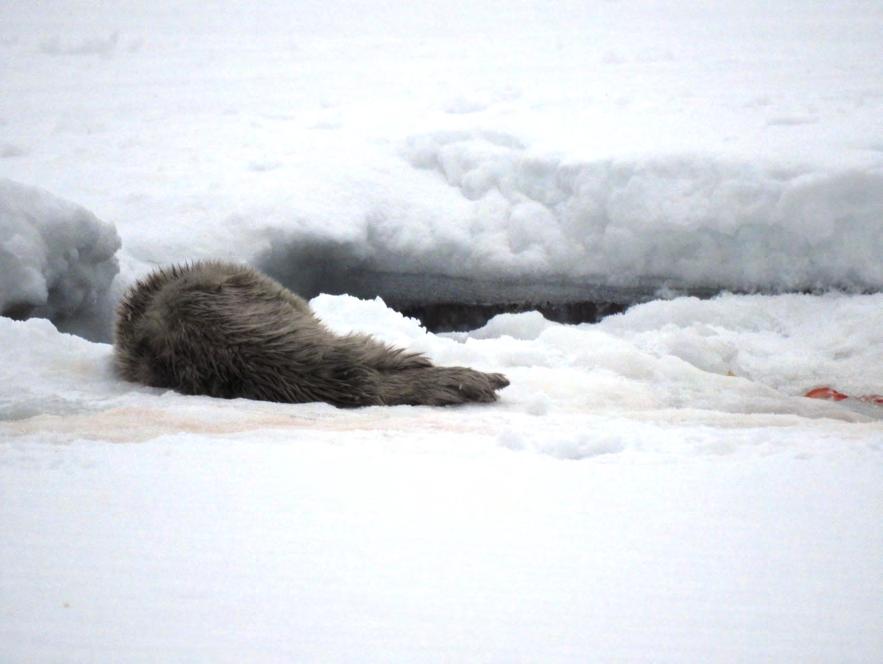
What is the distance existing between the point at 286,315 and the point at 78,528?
2.05m

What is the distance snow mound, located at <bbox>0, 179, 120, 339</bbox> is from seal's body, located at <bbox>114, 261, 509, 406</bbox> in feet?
3.44

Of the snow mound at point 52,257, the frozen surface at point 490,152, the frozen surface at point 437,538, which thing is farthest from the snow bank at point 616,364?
the snow mound at point 52,257

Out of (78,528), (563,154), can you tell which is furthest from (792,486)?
(563,154)

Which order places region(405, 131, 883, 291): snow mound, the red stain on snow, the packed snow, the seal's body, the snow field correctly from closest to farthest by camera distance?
1. the snow field
2. the packed snow
3. the seal's body
4. the red stain on snow
5. region(405, 131, 883, 291): snow mound

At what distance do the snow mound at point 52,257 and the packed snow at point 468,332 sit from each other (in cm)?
2

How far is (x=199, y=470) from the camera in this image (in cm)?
216

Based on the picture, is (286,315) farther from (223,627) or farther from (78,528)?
(223,627)

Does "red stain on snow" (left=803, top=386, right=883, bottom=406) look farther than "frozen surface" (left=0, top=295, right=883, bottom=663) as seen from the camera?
Yes

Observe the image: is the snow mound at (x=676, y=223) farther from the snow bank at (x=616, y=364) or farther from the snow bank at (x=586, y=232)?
the snow bank at (x=616, y=364)

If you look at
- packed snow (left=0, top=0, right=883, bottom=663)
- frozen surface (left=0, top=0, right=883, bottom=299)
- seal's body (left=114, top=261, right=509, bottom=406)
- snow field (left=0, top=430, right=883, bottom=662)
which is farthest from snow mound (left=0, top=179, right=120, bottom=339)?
snow field (left=0, top=430, right=883, bottom=662)

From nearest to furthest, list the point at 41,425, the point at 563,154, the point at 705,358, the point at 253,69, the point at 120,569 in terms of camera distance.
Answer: the point at 120,569
the point at 41,425
the point at 705,358
the point at 563,154
the point at 253,69

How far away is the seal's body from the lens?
3.55 metres

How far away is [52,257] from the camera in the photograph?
477 centimetres

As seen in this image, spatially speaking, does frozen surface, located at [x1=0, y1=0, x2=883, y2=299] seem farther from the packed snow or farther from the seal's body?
the seal's body
